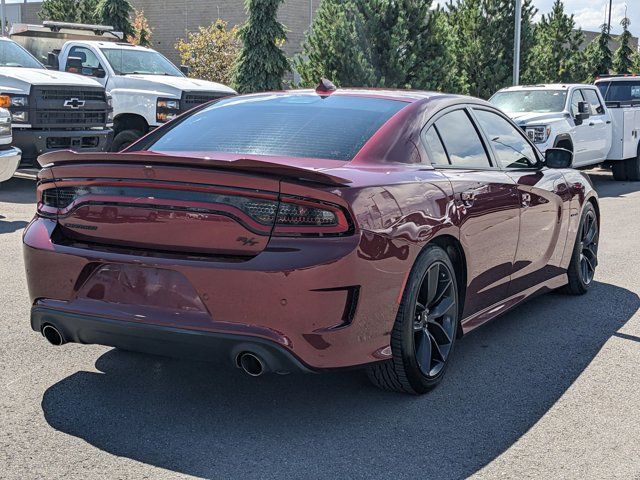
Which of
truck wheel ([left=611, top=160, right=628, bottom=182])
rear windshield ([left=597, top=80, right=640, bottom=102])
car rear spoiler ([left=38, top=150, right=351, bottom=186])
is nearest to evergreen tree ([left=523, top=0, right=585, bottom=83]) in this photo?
rear windshield ([left=597, top=80, right=640, bottom=102])

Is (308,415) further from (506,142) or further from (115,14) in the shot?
(115,14)

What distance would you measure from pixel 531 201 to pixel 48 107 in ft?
29.8

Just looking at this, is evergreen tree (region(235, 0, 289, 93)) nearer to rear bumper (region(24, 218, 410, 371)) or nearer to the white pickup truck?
the white pickup truck

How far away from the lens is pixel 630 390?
15.9 feet

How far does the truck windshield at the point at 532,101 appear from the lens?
16156 millimetres

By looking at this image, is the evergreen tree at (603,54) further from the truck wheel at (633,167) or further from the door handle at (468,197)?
the door handle at (468,197)

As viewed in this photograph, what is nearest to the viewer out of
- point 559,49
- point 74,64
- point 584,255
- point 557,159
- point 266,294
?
point 266,294

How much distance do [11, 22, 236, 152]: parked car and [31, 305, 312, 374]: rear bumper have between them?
33.8ft

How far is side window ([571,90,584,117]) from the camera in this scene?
16094 millimetres

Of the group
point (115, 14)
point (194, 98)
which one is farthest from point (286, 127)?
point (115, 14)

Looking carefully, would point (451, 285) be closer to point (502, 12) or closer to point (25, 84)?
point (25, 84)

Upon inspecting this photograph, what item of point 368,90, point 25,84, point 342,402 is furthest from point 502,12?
point 342,402

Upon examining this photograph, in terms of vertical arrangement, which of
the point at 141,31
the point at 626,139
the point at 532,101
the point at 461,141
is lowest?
the point at 626,139

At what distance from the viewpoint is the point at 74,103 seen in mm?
13398
